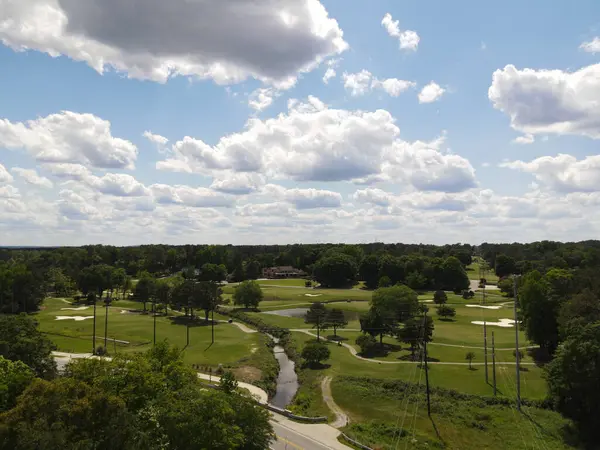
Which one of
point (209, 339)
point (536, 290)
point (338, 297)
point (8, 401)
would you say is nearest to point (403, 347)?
point (536, 290)

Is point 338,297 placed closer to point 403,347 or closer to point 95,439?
point 403,347

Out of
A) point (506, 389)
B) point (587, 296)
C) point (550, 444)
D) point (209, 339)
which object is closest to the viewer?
point (550, 444)

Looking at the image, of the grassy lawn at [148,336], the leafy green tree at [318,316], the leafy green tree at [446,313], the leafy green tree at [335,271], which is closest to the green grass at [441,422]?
the grassy lawn at [148,336]

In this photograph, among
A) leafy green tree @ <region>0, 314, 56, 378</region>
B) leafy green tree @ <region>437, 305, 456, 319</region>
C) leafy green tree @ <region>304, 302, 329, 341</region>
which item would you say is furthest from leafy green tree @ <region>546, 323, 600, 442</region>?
leafy green tree @ <region>437, 305, 456, 319</region>

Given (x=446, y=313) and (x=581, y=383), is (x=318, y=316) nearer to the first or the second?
(x=446, y=313)

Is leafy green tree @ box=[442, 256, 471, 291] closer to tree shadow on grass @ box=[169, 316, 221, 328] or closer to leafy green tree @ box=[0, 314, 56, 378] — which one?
tree shadow on grass @ box=[169, 316, 221, 328]

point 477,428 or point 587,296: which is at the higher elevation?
point 587,296

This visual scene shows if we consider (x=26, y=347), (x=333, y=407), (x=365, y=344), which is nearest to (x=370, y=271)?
(x=365, y=344)
